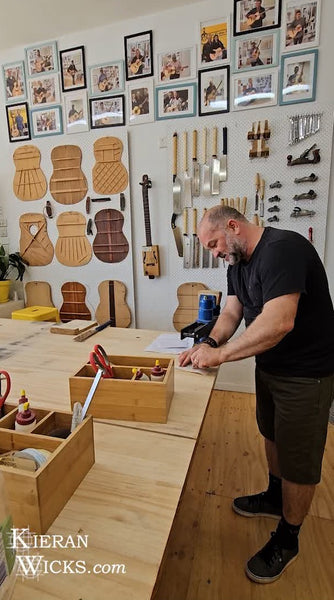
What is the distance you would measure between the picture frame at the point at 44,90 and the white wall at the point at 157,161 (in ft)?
0.94

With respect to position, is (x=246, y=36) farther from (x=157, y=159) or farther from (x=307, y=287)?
(x=307, y=287)

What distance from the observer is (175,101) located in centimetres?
294

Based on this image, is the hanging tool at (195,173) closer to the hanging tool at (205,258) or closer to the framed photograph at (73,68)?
the hanging tool at (205,258)

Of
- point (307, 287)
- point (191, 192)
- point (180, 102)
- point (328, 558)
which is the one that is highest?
point (180, 102)

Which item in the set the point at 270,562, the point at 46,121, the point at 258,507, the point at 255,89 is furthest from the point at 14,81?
the point at 270,562

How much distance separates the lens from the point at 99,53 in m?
3.08

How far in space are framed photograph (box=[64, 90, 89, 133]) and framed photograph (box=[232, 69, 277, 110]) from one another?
1424 millimetres

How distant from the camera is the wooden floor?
1.35 metres

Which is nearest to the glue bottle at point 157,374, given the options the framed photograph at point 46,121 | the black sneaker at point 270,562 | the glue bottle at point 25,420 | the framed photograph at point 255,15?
the glue bottle at point 25,420

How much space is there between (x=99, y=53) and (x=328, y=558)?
3995 mm

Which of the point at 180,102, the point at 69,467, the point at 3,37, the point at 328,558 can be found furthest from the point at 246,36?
the point at 328,558

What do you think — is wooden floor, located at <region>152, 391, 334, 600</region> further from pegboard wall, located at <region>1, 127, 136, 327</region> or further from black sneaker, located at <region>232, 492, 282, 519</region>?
pegboard wall, located at <region>1, 127, 136, 327</region>

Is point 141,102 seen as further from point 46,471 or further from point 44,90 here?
point 46,471

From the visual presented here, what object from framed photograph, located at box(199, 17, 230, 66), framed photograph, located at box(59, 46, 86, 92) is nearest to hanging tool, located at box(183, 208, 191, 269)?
framed photograph, located at box(199, 17, 230, 66)
